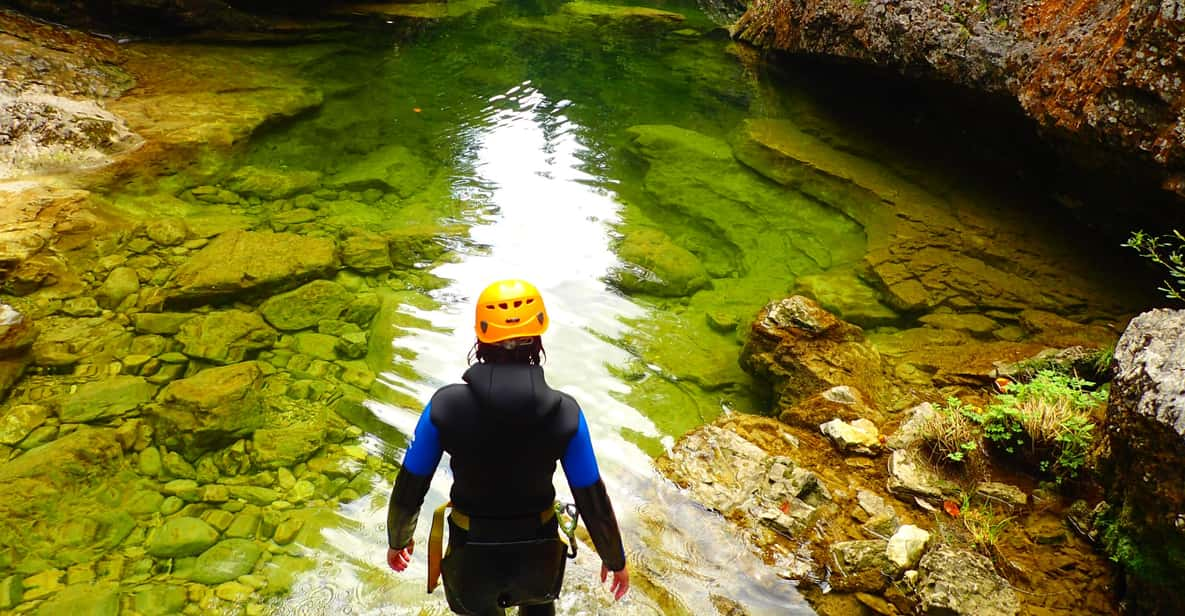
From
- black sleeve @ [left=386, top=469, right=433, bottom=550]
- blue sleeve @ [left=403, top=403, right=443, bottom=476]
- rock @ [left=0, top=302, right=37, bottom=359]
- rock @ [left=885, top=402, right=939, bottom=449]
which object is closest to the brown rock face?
rock @ [left=885, top=402, right=939, bottom=449]

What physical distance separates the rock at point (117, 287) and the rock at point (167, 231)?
1.88 ft

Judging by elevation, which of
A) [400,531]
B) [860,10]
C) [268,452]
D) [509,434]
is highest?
[860,10]

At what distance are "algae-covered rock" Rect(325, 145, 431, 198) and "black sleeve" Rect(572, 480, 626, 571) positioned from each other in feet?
21.4

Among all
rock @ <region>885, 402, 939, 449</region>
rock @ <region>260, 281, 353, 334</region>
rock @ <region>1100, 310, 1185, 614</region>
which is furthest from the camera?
rock @ <region>260, 281, 353, 334</region>

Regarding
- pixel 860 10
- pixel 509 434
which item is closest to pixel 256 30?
pixel 860 10

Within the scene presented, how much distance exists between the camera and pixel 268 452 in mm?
4645

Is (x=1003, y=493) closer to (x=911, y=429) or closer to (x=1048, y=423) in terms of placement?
(x=1048, y=423)

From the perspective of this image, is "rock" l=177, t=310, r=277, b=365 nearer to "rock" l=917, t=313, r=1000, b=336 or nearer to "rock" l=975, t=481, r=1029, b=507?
"rock" l=975, t=481, r=1029, b=507

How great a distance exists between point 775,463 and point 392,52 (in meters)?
12.9

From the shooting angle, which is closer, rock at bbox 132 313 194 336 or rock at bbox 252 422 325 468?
rock at bbox 252 422 325 468

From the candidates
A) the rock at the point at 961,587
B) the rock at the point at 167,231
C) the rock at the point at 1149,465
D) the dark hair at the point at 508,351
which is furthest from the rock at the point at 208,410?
the rock at the point at 1149,465

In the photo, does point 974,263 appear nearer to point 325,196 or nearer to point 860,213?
point 860,213

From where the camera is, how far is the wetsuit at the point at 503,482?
2428 mm

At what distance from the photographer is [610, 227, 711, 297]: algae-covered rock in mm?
6984
